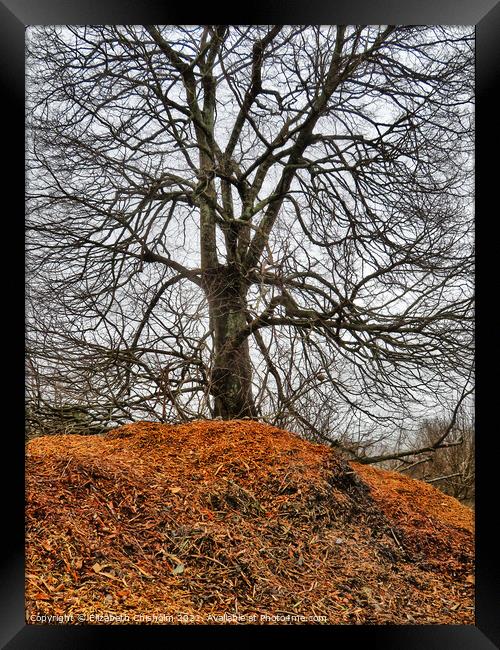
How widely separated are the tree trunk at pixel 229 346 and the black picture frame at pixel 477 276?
42.5 inches

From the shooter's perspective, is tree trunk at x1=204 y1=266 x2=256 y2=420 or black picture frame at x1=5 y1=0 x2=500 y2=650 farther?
tree trunk at x1=204 y1=266 x2=256 y2=420

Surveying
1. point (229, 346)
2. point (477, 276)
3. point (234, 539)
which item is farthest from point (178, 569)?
point (477, 276)

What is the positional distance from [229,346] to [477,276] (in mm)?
1445

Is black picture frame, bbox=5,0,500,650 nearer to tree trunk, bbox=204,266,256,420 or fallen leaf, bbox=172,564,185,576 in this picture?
fallen leaf, bbox=172,564,185,576

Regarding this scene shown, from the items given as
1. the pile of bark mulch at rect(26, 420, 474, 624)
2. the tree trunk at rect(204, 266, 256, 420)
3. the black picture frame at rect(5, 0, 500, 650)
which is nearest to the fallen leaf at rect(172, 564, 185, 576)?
the pile of bark mulch at rect(26, 420, 474, 624)

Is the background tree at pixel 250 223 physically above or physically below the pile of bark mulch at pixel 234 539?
above

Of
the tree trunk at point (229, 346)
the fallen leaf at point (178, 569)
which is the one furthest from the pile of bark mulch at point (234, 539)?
the tree trunk at point (229, 346)

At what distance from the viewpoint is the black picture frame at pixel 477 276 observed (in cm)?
230

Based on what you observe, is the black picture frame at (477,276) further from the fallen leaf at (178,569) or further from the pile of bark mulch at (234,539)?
the fallen leaf at (178,569)

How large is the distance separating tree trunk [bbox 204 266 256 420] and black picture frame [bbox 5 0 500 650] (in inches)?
42.5

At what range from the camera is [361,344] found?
9.37 ft

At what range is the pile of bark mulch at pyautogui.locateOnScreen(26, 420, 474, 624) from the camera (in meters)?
2.24
